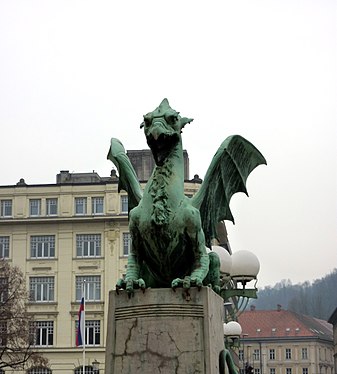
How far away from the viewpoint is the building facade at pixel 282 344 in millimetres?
118356

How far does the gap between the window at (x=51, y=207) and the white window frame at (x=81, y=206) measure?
1378mm

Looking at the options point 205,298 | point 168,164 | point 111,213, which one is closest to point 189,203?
point 168,164

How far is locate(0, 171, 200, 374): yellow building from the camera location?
56500 mm

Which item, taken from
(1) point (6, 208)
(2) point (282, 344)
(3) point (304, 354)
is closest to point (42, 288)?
(1) point (6, 208)

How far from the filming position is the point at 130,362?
27.9 ft

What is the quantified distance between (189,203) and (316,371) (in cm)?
11519

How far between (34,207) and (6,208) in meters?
1.92

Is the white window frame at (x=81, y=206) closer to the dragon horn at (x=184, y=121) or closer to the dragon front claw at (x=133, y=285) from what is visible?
the dragon horn at (x=184, y=121)

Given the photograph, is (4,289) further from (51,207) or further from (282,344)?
Result: (282,344)

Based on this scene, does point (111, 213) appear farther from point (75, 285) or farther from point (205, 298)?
point (205, 298)

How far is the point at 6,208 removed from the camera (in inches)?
2298

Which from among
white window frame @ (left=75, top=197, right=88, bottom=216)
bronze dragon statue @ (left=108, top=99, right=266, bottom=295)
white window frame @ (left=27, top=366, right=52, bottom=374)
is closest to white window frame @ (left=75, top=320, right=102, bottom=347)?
white window frame @ (left=27, top=366, right=52, bottom=374)

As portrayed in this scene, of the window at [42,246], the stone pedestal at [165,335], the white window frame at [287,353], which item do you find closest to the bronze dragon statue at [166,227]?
the stone pedestal at [165,335]

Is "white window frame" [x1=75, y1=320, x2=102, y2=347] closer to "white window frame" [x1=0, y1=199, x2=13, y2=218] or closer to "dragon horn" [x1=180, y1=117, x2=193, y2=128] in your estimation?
"white window frame" [x1=0, y1=199, x2=13, y2=218]
